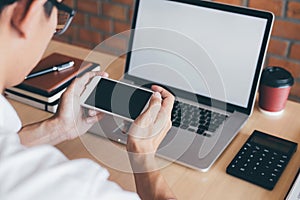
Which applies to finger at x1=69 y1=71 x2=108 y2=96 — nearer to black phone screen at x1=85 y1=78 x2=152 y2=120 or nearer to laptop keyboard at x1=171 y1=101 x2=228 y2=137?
black phone screen at x1=85 y1=78 x2=152 y2=120

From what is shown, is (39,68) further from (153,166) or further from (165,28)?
(153,166)

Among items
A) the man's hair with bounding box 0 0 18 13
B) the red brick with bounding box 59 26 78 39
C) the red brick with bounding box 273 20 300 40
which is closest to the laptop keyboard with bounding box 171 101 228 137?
the man's hair with bounding box 0 0 18 13

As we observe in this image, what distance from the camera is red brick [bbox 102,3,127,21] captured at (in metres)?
1.88

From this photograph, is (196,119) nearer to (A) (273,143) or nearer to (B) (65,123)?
(A) (273,143)

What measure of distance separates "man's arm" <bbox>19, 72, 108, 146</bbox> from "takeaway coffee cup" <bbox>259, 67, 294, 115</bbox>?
393 millimetres

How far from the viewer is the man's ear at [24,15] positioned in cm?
56

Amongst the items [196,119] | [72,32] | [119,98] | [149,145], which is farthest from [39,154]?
[72,32]

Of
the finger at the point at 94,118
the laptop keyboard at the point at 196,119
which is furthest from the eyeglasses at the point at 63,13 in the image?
the laptop keyboard at the point at 196,119

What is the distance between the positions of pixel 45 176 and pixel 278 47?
1.28 meters

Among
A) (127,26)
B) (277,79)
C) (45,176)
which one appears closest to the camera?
(45,176)

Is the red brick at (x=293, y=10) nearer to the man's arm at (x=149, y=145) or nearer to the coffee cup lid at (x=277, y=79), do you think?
the coffee cup lid at (x=277, y=79)

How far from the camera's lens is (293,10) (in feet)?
5.00

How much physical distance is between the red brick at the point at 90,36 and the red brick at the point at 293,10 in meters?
0.84

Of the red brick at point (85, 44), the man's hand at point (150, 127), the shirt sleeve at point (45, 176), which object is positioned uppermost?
the shirt sleeve at point (45, 176)
